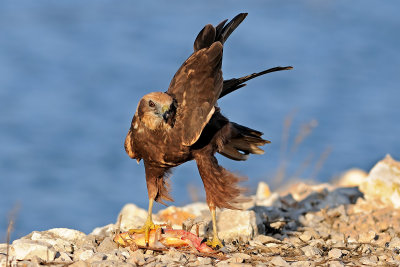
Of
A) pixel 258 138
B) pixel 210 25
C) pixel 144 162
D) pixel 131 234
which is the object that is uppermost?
pixel 210 25

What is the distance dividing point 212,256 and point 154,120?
1.46 metres

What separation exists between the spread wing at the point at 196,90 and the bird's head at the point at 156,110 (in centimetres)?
14

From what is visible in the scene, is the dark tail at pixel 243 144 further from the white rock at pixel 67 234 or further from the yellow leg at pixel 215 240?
the white rock at pixel 67 234

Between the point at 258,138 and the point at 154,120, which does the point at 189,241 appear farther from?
the point at 258,138

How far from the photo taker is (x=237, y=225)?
289 inches

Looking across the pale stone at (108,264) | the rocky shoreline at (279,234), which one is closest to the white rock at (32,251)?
the rocky shoreline at (279,234)

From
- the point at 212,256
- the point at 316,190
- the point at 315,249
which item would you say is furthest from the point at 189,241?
the point at 316,190

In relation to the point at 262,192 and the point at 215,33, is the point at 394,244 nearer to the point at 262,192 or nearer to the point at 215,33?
the point at 215,33

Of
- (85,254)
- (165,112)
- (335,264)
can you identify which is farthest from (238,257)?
(165,112)

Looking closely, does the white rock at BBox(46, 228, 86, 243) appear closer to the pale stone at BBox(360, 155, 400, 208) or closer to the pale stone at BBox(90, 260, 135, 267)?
the pale stone at BBox(90, 260, 135, 267)

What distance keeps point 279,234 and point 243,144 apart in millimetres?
1209

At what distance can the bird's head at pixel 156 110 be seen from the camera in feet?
21.5

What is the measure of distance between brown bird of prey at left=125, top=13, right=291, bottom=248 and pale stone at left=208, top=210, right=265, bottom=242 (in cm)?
33

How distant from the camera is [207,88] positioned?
7.07 m
